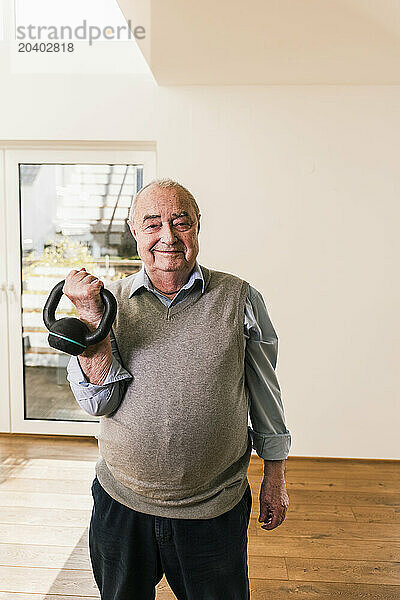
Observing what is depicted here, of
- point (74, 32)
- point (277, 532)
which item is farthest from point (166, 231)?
point (74, 32)

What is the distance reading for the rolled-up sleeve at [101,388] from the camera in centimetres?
140

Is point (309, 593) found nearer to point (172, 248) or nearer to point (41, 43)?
point (172, 248)

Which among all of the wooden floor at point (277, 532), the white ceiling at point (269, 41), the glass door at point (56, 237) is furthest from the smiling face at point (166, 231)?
the glass door at point (56, 237)

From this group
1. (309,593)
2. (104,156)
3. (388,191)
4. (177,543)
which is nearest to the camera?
(177,543)

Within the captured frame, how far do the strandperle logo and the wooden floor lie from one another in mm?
2621

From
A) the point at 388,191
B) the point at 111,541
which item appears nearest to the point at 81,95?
the point at 388,191

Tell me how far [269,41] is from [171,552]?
2.31 m

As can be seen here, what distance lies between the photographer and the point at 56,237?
13.4ft

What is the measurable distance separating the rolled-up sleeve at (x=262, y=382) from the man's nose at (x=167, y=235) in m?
0.24

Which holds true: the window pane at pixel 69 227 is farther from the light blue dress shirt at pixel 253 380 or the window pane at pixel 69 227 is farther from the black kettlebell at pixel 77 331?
the black kettlebell at pixel 77 331

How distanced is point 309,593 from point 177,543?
1.20 meters

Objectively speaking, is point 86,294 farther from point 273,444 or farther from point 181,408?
point 273,444

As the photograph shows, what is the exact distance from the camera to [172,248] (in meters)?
1.48

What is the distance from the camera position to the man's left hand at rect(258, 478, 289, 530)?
1.65 metres
